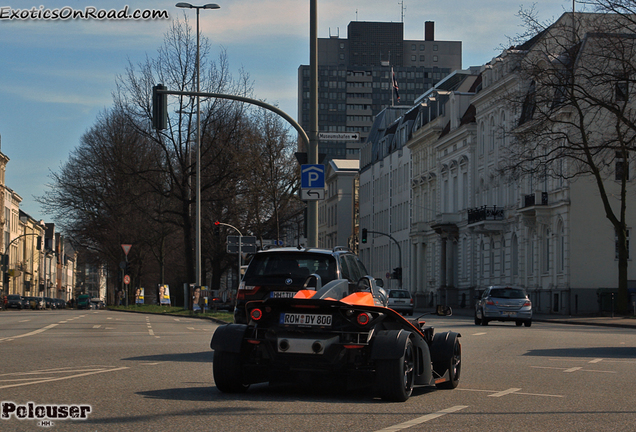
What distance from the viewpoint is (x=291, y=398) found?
33.2ft

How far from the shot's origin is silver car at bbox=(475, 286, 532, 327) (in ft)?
116

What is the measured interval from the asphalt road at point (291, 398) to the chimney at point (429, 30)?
517 feet

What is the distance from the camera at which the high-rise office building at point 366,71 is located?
16988cm

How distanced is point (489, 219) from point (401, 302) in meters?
12.9

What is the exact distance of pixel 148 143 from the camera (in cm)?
5978

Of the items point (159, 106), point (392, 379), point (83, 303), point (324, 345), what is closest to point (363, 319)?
point (324, 345)

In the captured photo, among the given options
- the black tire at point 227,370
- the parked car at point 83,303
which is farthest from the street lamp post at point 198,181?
the parked car at point 83,303

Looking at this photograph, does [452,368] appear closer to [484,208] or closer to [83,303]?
[484,208]

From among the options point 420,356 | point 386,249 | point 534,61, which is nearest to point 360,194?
point 386,249

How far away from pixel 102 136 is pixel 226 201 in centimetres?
1013

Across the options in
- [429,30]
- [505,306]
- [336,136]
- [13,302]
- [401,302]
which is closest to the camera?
[336,136]

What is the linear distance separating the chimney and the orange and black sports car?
164m

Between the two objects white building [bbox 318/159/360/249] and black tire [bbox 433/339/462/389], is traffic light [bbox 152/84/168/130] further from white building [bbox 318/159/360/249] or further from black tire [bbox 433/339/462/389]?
white building [bbox 318/159/360/249]

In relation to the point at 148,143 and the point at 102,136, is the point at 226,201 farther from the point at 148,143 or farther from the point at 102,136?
the point at 102,136
